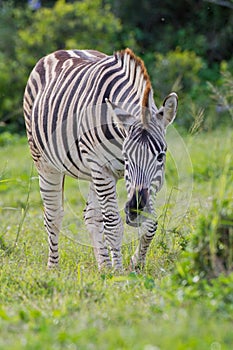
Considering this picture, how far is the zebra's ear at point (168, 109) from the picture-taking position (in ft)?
18.8

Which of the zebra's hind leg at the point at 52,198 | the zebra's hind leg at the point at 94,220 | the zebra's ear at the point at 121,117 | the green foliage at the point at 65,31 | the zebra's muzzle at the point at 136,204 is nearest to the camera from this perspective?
the zebra's muzzle at the point at 136,204

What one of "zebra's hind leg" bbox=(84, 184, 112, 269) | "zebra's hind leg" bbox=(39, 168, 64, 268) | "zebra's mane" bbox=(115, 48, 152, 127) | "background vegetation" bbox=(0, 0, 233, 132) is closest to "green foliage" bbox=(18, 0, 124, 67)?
"background vegetation" bbox=(0, 0, 233, 132)

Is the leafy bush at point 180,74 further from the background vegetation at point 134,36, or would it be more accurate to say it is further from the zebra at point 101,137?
the zebra at point 101,137

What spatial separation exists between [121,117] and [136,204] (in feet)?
2.58

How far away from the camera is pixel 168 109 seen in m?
5.80

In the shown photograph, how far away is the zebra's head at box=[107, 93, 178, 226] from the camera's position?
5430 mm

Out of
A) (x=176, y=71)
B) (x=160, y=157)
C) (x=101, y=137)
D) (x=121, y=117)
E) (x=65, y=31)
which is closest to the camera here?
(x=160, y=157)

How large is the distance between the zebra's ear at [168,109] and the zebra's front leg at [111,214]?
2.63 feet

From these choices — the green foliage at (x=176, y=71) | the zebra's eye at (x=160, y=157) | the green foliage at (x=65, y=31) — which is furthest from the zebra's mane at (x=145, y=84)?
the green foliage at (x=65, y=31)

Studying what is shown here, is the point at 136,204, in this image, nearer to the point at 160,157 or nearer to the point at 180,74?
the point at 160,157

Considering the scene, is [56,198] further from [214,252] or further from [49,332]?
[49,332]

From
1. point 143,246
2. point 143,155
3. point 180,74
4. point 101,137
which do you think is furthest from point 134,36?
point 143,155

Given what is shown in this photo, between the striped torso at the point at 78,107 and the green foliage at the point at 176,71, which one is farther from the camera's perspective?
the green foliage at the point at 176,71

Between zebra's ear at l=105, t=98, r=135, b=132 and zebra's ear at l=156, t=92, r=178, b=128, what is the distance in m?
0.23
